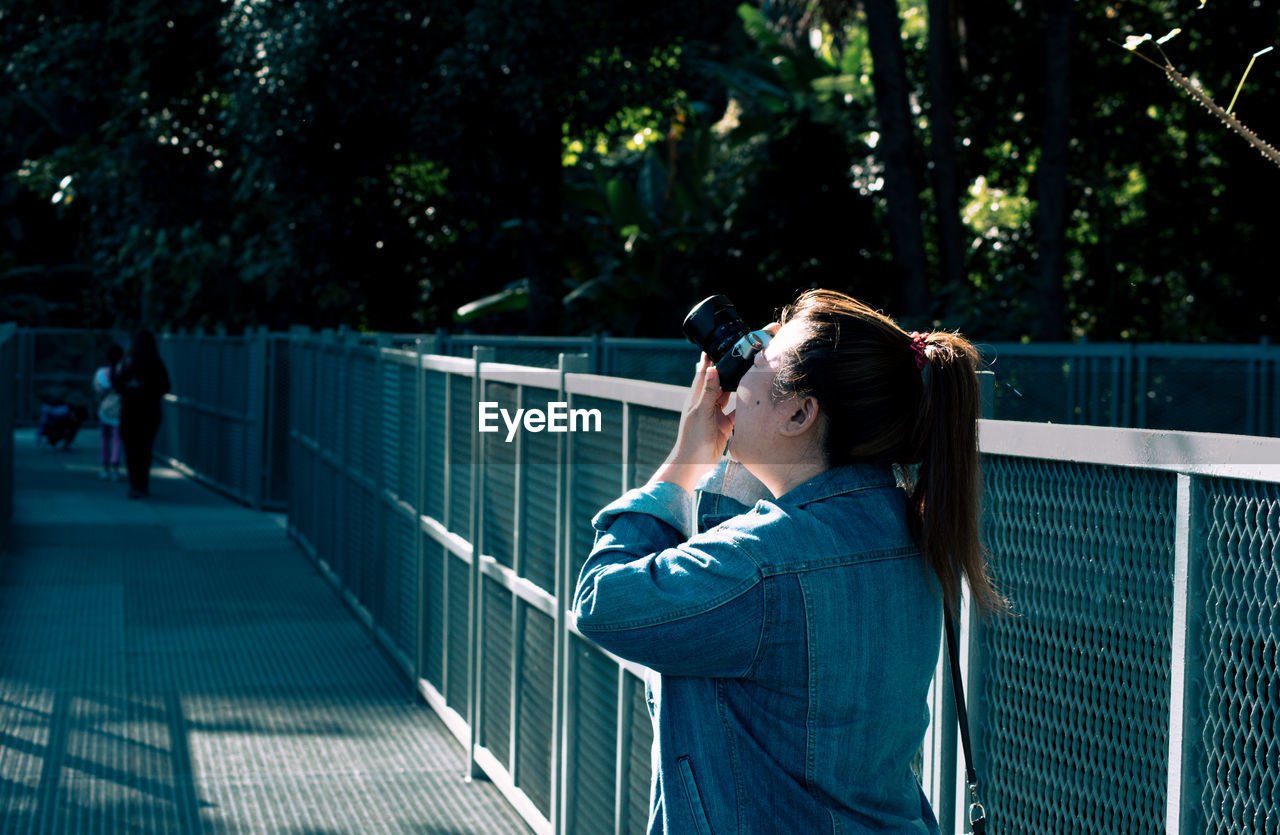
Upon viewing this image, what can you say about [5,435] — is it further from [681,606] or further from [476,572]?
[681,606]

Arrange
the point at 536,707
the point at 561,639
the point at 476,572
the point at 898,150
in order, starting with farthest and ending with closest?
1. the point at 898,150
2. the point at 476,572
3. the point at 536,707
4. the point at 561,639

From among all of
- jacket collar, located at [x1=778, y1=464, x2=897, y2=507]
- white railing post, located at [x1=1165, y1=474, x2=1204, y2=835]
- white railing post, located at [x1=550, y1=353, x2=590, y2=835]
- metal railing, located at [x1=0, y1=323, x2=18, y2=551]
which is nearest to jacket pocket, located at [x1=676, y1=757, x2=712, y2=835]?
jacket collar, located at [x1=778, y1=464, x2=897, y2=507]

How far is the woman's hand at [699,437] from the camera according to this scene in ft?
7.25

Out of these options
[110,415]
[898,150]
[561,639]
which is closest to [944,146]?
[898,150]

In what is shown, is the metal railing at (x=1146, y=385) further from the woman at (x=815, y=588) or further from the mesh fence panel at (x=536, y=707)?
the woman at (x=815, y=588)

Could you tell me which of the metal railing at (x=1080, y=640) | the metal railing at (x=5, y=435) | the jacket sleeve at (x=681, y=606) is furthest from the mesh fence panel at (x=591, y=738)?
the metal railing at (x=5, y=435)

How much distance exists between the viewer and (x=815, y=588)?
1.96m

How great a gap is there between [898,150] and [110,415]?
10.3 m

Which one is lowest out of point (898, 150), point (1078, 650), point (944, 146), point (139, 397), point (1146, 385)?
point (139, 397)

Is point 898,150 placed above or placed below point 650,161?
below

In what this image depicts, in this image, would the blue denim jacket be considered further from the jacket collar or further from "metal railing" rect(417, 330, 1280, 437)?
"metal railing" rect(417, 330, 1280, 437)

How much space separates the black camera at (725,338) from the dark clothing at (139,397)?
54.0 ft

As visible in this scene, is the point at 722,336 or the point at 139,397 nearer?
the point at 722,336

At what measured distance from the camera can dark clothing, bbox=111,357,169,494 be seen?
1762 cm
